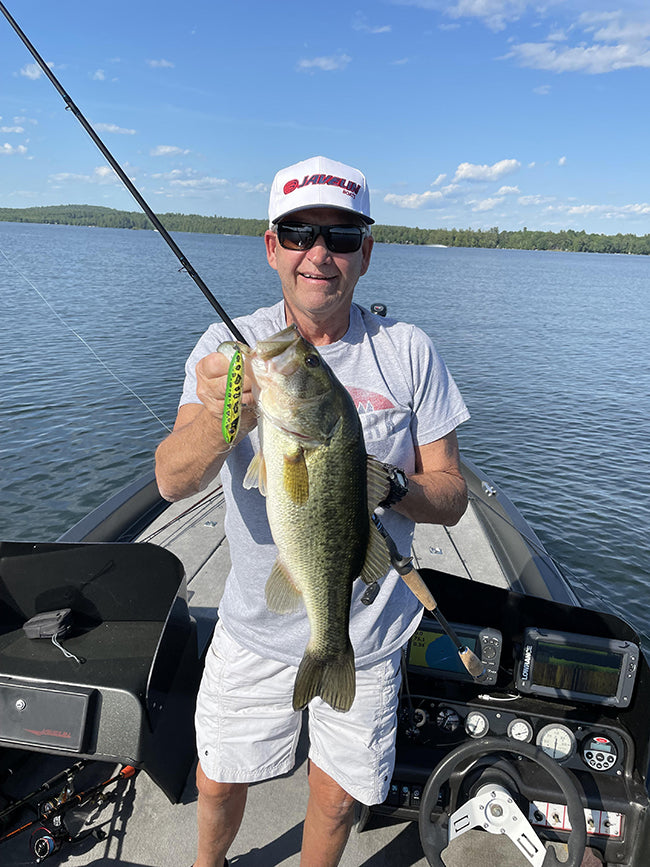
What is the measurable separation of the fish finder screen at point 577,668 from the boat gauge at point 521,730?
27 cm

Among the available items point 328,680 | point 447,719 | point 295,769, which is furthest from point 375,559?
point 295,769

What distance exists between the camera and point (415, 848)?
11.1 ft

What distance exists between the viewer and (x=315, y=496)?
6.21ft

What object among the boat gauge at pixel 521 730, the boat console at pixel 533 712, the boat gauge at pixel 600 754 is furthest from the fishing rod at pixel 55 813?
the boat gauge at pixel 600 754

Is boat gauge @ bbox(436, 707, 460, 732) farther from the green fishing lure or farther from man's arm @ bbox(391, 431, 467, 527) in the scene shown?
the green fishing lure

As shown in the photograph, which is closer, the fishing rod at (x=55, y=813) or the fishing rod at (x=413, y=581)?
the fishing rod at (x=413, y=581)

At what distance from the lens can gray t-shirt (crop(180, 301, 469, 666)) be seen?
2422 mm

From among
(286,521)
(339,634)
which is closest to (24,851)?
(339,634)

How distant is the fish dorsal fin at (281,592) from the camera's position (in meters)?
2.12

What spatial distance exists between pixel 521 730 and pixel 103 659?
7.82 feet

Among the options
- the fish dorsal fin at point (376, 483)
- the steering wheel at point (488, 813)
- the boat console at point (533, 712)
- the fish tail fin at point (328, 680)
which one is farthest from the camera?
the boat console at point (533, 712)

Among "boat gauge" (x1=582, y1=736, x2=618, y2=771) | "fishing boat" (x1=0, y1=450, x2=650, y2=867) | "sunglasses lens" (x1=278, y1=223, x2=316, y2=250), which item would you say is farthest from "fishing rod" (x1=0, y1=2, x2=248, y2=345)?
"boat gauge" (x1=582, y1=736, x2=618, y2=771)

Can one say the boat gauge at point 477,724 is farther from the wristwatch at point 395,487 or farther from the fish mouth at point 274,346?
the fish mouth at point 274,346

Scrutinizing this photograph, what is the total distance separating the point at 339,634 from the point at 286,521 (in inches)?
20.3
